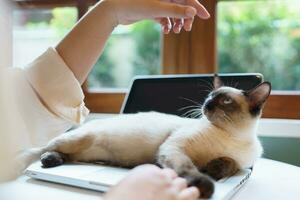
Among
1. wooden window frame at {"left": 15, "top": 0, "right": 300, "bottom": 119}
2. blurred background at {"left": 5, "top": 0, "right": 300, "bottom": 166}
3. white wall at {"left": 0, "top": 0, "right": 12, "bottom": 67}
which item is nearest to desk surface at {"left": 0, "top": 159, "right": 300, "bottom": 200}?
white wall at {"left": 0, "top": 0, "right": 12, "bottom": 67}

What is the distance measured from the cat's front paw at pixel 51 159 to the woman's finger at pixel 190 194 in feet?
1.12

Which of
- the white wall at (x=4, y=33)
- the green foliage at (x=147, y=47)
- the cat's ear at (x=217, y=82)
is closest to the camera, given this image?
the white wall at (x=4, y=33)

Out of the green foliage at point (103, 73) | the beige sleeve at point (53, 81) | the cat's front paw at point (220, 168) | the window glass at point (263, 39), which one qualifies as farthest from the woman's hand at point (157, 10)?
the green foliage at point (103, 73)

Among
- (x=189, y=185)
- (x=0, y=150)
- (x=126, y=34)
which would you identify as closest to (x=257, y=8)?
(x=126, y=34)

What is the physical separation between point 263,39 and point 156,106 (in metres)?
0.51

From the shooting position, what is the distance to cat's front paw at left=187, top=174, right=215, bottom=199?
57 centimetres

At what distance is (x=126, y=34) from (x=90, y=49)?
775 millimetres

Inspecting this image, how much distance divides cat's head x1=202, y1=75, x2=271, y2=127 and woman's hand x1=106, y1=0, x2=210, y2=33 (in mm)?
179

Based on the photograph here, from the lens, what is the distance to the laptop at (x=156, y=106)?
67 cm

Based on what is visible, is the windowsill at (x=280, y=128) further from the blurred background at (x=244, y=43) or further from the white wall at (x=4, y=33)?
the white wall at (x=4, y=33)

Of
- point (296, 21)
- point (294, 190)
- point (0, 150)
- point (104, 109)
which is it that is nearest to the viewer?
point (0, 150)

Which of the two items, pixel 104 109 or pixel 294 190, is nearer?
pixel 294 190

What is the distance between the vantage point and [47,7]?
1.63 metres

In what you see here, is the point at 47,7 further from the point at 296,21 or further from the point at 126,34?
the point at 296,21
